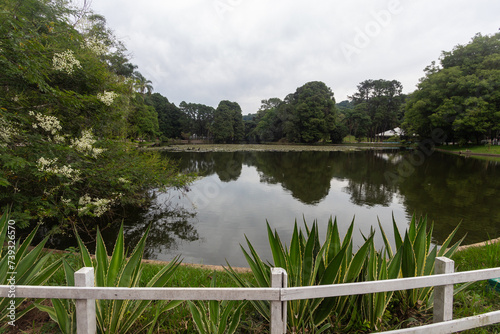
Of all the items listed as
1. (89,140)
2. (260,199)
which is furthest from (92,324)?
(260,199)

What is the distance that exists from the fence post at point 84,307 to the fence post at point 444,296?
7.82 ft

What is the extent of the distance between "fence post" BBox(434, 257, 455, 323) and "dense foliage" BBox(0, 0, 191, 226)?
14.8ft

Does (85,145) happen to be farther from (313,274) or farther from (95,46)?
(313,274)

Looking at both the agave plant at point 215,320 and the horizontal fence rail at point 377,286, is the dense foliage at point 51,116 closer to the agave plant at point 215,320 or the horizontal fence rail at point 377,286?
the agave plant at point 215,320

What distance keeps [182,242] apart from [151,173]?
1939mm

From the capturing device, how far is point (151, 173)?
21.4 feet

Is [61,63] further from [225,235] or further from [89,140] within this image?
[225,235]

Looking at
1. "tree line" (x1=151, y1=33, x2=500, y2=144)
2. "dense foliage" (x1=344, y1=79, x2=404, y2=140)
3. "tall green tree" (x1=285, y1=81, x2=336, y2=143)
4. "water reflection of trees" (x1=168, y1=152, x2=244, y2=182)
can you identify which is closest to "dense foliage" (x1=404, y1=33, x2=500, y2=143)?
"tree line" (x1=151, y1=33, x2=500, y2=144)

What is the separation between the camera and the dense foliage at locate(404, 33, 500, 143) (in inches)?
1118

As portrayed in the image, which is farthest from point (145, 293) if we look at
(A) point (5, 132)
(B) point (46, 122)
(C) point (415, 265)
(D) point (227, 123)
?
(D) point (227, 123)

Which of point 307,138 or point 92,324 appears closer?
point 92,324

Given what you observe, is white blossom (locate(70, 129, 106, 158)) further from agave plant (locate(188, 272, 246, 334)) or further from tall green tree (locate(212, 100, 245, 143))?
tall green tree (locate(212, 100, 245, 143))

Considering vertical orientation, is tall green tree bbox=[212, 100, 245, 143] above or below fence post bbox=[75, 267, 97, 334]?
above

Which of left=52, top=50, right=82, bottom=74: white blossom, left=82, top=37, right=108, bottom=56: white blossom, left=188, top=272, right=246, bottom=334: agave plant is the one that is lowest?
left=188, top=272, right=246, bottom=334: agave plant
